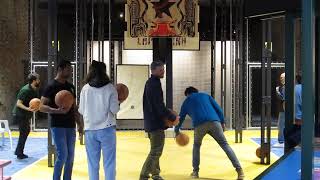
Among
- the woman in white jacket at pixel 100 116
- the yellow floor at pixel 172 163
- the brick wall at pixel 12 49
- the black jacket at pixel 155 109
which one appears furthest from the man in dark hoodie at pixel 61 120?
the brick wall at pixel 12 49

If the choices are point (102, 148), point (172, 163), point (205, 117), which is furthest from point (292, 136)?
point (172, 163)

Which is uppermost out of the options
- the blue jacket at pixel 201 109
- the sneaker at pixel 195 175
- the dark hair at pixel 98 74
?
the dark hair at pixel 98 74

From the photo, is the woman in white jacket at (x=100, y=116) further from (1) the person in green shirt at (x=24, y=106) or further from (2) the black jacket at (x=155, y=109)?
(1) the person in green shirt at (x=24, y=106)

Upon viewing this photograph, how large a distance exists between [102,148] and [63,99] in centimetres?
77

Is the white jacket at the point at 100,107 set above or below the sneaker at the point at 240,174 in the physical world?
above

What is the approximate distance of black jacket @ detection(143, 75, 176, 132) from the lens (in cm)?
700

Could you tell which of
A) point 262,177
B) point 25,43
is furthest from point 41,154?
point 262,177

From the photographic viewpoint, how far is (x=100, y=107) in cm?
589

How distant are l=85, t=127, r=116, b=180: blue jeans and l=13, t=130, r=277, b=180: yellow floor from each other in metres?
2.06

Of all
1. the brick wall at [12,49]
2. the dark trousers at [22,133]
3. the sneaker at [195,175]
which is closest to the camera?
the sneaker at [195,175]

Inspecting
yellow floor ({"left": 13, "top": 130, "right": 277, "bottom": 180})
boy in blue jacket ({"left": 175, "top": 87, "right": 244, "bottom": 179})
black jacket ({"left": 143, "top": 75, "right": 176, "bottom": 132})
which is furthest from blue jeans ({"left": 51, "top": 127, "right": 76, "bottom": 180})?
boy in blue jacket ({"left": 175, "top": 87, "right": 244, "bottom": 179})

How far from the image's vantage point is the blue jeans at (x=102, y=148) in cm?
589

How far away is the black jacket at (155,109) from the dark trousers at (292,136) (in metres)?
1.61

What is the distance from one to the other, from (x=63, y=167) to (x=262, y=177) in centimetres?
367
